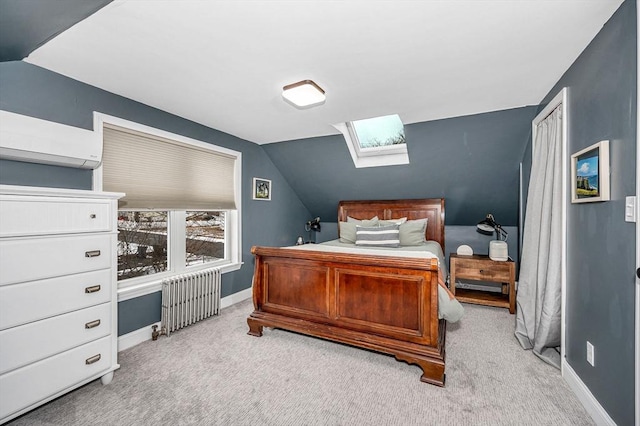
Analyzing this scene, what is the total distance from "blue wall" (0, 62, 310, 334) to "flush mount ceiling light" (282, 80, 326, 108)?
56.9 inches

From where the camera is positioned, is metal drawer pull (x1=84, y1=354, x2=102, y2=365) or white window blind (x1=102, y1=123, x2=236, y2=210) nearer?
metal drawer pull (x1=84, y1=354, x2=102, y2=365)

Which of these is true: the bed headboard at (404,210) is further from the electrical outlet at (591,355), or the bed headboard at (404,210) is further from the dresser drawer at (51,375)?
the dresser drawer at (51,375)

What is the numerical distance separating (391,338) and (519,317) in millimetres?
1348

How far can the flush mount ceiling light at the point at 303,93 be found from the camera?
214 centimetres

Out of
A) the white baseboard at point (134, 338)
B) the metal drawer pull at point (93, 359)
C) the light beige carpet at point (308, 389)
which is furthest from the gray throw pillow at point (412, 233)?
the metal drawer pull at point (93, 359)

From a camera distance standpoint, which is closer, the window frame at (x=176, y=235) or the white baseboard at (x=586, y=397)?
the white baseboard at (x=586, y=397)

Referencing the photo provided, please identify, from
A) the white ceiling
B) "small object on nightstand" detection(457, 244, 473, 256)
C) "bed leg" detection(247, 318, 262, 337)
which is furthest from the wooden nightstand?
"bed leg" detection(247, 318, 262, 337)

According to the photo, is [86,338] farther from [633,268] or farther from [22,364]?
[633,268]

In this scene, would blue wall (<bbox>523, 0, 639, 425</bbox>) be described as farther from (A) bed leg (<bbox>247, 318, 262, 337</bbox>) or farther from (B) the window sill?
(B) the window sill

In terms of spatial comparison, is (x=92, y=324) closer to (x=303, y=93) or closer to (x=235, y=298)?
(x=235, y=298)

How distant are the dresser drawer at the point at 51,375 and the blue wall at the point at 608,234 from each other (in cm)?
304

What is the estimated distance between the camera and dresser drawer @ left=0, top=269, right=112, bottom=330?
1.54 meters

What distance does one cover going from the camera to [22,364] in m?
1.57

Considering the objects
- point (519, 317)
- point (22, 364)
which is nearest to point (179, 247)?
point (22, 364)
